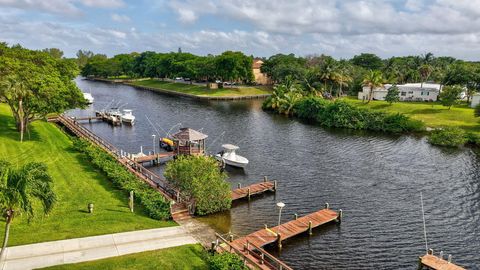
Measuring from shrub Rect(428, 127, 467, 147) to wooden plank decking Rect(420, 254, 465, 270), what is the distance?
143 ft

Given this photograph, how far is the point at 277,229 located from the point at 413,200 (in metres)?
18.3

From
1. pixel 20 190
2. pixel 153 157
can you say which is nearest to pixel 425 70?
pixel 153 157

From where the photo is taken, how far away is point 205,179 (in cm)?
3428

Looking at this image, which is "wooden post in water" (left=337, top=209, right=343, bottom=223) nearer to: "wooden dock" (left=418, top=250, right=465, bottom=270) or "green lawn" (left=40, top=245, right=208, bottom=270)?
"wooden dock" (left=418, top=250, right=465, bottom=270)

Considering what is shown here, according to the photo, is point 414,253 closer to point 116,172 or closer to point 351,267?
point 351,267

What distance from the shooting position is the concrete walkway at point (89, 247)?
76.6 ft

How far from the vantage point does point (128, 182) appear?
3766 centimetres

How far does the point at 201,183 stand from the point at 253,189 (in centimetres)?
882

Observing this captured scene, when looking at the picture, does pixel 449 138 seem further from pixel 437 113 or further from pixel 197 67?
pixel 197 67

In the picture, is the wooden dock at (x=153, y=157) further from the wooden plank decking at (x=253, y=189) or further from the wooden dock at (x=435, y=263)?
the wooden dock at (x=435, y=263)

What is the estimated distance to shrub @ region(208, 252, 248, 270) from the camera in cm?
2381

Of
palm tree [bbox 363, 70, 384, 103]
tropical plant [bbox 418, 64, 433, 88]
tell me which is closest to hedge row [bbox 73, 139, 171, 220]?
palm tree [bbox 363, 70, 384, 103]

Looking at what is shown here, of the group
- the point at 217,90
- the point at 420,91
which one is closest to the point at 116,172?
the point at 420,91

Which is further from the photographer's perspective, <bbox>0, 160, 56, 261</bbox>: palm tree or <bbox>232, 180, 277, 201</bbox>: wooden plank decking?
<bbox>232, 180, 277, 201</bbox>: wooden plank decking
